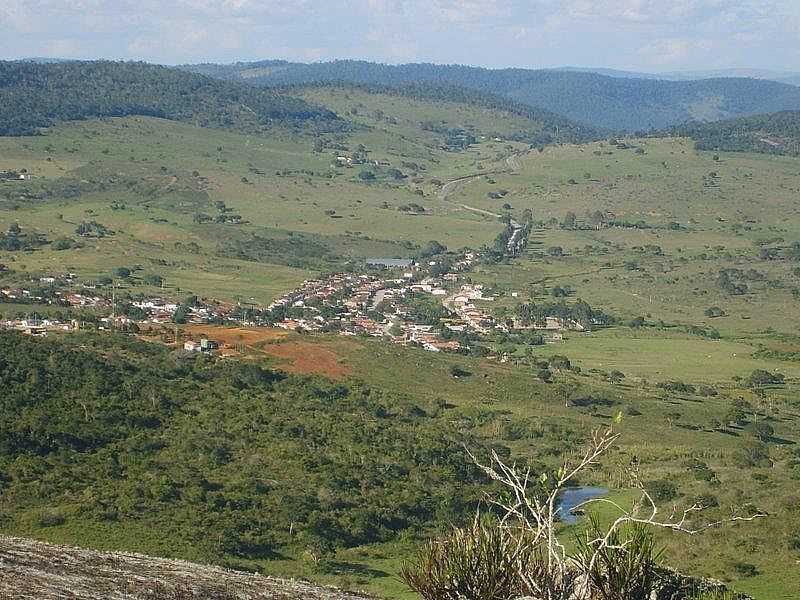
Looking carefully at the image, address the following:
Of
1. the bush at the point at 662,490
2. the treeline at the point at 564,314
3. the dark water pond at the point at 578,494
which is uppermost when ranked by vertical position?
the bush at the point at 662,490

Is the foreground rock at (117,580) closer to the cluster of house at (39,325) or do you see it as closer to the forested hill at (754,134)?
the cluster of house at (39,325)

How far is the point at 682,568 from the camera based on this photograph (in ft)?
81.7

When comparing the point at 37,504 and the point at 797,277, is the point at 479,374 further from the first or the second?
A: the point at 797,277

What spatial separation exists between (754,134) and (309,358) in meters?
137

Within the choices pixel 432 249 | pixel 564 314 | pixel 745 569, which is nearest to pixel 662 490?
pixel 745 569

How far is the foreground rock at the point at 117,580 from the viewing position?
10531mm

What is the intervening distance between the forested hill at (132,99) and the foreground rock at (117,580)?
14644 centimetres

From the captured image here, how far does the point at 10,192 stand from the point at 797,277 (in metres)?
72.2

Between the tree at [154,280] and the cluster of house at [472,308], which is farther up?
the tree at [154,280]

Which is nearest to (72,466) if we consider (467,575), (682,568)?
(682,568)

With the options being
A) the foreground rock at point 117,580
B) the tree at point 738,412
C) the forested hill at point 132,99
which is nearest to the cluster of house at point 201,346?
the tree at point 738,412

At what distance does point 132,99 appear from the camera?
179 m

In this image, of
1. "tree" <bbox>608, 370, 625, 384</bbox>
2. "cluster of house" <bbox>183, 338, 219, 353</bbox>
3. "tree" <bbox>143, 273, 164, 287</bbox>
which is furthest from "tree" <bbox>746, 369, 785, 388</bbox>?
Result: "tree" <bbox>143, 273, 164, 287</bbox>

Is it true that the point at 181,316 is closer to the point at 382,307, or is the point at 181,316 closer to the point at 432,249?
the point at 382,307
